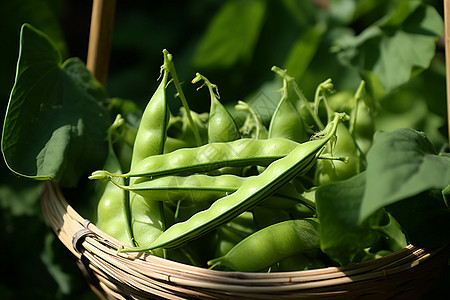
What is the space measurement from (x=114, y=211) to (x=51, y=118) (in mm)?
242

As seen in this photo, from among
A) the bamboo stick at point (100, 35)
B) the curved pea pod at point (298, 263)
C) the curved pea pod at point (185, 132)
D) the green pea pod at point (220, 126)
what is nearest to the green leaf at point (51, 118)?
the bamboo stick at point (100, 35)

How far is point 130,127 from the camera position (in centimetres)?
94

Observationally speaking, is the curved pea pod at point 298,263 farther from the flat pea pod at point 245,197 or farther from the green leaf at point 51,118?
the green leaf at point 51,118

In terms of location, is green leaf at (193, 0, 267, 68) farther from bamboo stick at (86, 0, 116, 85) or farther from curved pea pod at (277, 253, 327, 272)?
curved pea pod at (277, 253, 327, 272)

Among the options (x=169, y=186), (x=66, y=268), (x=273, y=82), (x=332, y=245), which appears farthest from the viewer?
(x=273, y=82)

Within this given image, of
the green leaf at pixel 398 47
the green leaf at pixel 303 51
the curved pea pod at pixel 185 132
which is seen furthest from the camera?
the green leaf at pixel 303 51

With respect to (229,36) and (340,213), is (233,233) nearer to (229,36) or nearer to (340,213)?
(340,213)

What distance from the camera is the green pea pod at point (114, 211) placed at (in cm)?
76

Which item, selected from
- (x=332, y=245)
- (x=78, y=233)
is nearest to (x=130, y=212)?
(x=78, y=233)

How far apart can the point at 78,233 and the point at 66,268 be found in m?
0.52

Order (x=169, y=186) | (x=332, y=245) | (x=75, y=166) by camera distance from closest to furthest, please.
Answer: (x=332, y=245)
(x=169, y=186)
(x=75, y=166)

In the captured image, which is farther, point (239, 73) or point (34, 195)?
point (239, 73)

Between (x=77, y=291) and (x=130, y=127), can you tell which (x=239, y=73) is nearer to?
(x=130, y=127)

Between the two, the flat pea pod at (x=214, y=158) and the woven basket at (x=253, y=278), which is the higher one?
the flat pea pod at (x=214, y=158)
